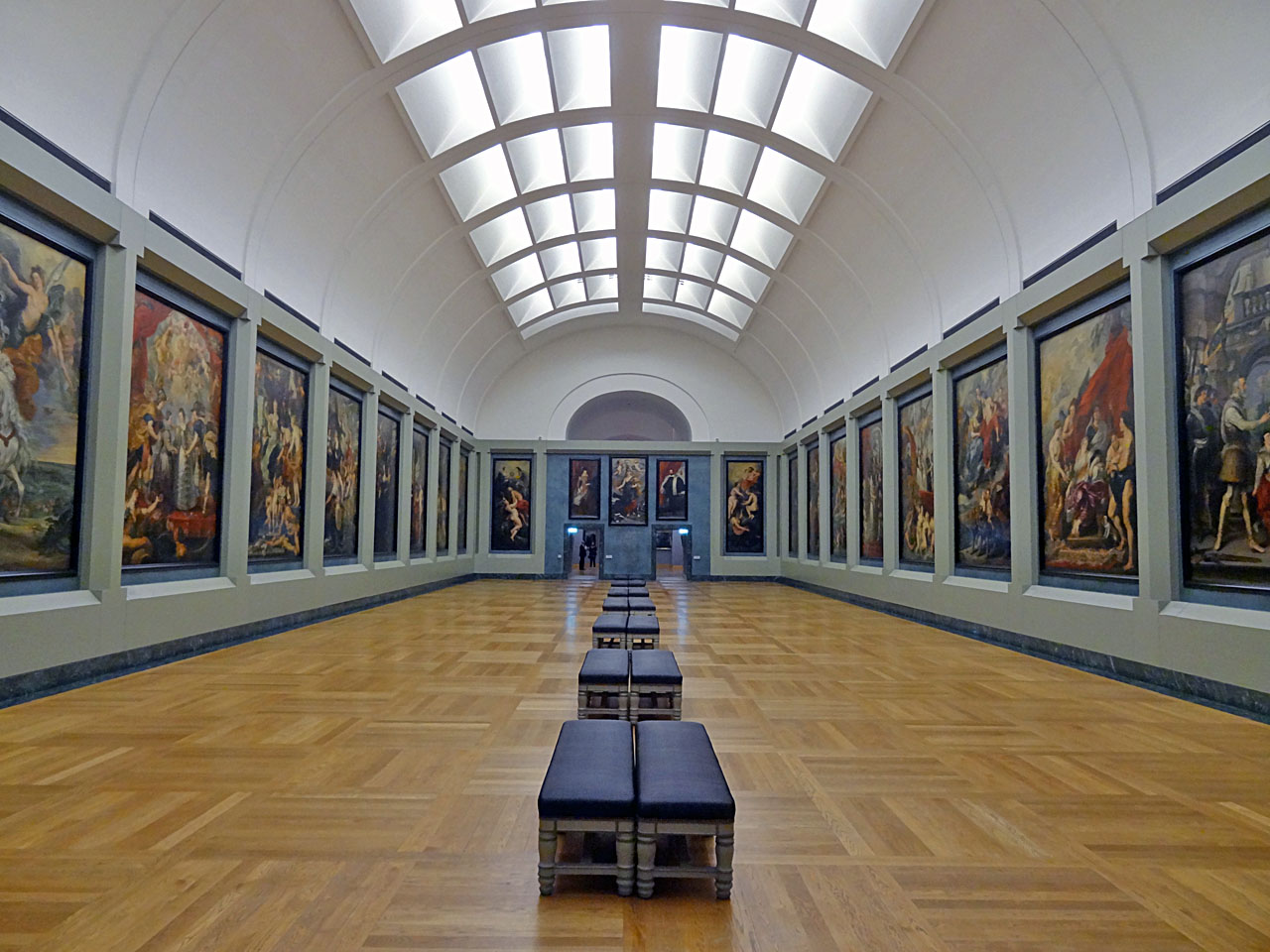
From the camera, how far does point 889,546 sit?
1786 cm

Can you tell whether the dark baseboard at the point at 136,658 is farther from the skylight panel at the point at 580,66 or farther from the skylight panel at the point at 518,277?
the skylight panel at the point at 518,277

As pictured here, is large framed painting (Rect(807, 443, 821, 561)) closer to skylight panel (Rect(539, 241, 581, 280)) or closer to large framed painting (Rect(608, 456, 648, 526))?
large framed painting (Rect(608, 456, 648, 526))

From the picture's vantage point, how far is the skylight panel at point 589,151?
17.3 metres

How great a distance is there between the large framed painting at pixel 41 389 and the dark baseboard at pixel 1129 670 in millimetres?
11679

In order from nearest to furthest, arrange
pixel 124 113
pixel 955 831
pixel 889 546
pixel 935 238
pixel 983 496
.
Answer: pixel 955 831
pixel 124 113
pixel 983 496
pixel 935 238
pixel 889 546

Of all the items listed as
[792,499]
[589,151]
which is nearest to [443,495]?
[589,151]

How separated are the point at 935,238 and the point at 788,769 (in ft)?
40.2

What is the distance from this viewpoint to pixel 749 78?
1489cm

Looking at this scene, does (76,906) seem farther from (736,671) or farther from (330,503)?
(330,503)

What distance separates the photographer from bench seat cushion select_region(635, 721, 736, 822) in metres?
3.30

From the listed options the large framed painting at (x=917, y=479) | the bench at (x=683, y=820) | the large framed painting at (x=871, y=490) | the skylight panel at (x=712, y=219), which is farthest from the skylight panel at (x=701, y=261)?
the bench at (x=683, y=820)

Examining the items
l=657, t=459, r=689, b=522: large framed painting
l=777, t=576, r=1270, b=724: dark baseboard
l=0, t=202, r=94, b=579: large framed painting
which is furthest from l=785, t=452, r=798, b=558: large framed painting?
l=0, t=202, r=94, b=579: large framed painting

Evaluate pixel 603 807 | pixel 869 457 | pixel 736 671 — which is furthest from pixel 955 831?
pixel 869 457

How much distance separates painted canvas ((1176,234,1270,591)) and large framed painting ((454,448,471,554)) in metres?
22.6
